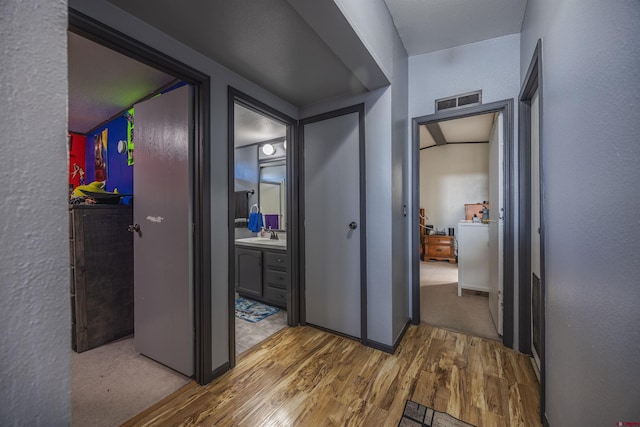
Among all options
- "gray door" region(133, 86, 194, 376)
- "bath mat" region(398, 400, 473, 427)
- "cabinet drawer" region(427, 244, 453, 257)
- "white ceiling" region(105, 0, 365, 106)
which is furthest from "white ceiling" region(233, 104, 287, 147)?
"cabinet drawer" region(427, 244, 453, 257)

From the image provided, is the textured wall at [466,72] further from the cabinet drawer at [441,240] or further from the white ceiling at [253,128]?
the cabinet drawer at [441,240]

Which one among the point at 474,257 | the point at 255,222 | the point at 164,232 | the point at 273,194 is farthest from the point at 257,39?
the point at 474,257

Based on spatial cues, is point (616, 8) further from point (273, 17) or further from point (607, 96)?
point (273, 17)

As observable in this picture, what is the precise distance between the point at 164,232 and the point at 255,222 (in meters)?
1.86

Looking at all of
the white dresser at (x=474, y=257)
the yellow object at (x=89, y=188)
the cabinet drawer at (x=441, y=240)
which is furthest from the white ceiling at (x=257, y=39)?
the cabinet drawer at (x=441, y=240)

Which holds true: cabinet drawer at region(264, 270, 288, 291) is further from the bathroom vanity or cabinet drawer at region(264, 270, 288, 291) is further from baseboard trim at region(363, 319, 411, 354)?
baseboard trim at region(363, 319, 411, 354)

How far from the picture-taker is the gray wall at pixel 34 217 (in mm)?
324

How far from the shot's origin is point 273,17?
1.42 meters

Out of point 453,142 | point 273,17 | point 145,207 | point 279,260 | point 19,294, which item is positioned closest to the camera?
point 19,294

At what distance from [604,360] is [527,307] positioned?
4.67ft

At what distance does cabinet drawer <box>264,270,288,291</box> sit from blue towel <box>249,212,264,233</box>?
830 millimetres

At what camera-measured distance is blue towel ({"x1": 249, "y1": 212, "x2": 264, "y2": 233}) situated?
3686mm

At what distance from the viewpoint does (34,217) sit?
35cm

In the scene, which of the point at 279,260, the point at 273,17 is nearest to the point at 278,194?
the point at 279,260
